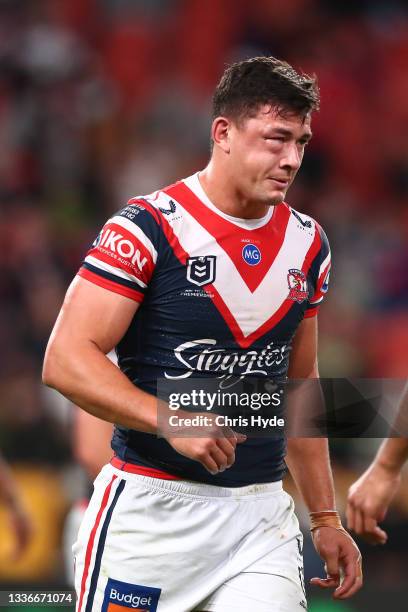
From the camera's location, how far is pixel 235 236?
12.3 ft

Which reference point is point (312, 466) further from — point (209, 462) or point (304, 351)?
point (209, 462)

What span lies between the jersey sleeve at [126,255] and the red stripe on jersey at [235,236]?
189mm

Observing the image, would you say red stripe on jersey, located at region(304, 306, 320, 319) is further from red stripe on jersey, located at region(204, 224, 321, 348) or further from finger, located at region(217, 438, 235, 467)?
finger, located at region(217, 438, 235, 467)

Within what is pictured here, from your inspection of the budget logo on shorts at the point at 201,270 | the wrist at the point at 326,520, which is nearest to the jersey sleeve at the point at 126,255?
the budget logo on shorts at the point at 201,270

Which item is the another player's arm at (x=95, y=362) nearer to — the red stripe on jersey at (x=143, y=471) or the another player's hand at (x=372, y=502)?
the red stripe on jersey at (x=143, y=471)

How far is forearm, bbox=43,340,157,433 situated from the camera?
131 inches

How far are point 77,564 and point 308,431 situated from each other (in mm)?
889

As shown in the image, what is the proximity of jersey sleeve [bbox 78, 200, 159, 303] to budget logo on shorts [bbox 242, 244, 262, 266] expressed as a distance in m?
0.32

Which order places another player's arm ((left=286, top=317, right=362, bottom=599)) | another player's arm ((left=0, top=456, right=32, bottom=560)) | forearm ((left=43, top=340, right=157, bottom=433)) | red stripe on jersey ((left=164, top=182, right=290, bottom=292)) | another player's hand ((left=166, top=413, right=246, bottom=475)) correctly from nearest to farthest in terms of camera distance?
1. another player's hand ((left=166, top=413, right=246, bottom=475))
2. forearm ((left=43, top=340, right=157, bottom=433))
3. red stripe on jersey ((left=164, top=182, right=290, bottom=292))
4. another player's arm ((left=286, top=317, right=362, bottom=599))
5. another player's arm ((left=0, top=456, right=32, bottom=560))

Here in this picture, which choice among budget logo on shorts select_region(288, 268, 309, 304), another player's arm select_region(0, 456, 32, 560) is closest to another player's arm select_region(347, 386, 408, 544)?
budget logo on shorts select_region(288, 268, 309, 304)

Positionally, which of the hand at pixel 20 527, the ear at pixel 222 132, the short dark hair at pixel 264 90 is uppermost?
the short dark hair at pixel 264 90

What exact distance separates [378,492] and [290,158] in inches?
52.5

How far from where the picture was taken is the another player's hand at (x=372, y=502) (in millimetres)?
4215

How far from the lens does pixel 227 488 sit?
3656mm
